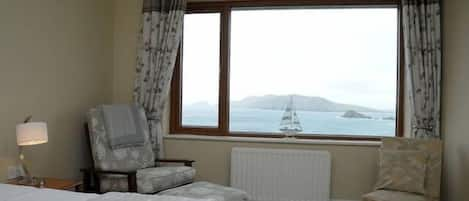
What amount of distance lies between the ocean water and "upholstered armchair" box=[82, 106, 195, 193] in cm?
74

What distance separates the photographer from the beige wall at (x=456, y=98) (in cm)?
396

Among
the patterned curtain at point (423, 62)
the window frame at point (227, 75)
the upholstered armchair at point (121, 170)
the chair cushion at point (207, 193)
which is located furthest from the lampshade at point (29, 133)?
the patterned curtain at point (423, 62)

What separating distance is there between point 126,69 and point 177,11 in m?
0.87

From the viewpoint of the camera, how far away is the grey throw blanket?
4.36m

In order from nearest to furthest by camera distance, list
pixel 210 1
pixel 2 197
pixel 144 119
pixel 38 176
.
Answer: pixel 2 197 → pixel 38 176 → pixel 144 119 → pixel 210 1

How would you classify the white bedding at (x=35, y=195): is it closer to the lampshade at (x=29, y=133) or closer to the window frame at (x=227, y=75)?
the lampshade at (x=29, y=133)

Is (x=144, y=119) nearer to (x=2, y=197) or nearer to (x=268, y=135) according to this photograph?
(x=268, y=135)

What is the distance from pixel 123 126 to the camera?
4465mm

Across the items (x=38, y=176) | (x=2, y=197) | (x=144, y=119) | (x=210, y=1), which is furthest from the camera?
(x=210, y=1)

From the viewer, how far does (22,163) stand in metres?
3.64

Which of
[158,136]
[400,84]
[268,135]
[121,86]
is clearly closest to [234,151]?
[268,135]

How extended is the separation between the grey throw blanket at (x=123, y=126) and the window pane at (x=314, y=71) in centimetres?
104

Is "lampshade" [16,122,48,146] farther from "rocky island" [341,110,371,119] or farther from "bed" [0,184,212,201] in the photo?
"rocky island" [341,110,371,119]

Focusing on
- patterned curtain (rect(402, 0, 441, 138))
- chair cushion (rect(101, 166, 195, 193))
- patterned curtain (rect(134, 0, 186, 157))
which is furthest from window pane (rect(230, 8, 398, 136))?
chair cushion (rect(101, 166, 195, 193))
